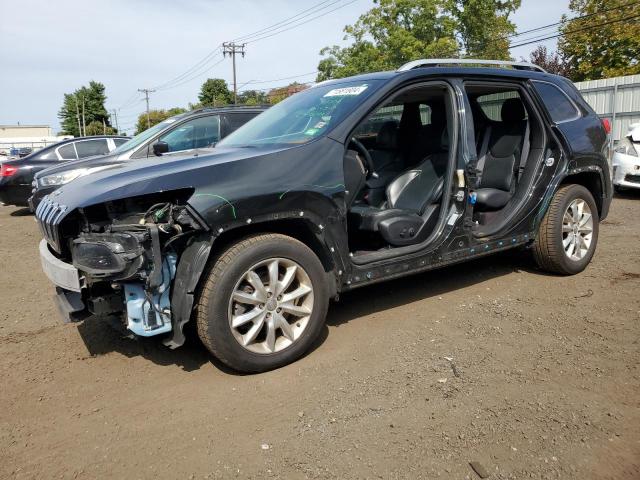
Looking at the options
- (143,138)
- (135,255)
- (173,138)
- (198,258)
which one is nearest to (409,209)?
(198,258)

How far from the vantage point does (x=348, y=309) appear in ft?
14.6

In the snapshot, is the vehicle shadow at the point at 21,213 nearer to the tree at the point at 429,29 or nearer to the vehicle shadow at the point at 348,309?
the vehicle shadow at the point at 348,309

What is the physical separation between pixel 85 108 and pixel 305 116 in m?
96.7

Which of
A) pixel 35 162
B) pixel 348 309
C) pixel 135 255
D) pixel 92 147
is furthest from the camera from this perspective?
pixel 92 147

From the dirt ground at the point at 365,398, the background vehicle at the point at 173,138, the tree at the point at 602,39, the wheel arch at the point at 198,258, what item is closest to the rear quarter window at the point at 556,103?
the dirt ground at the point at 365,398

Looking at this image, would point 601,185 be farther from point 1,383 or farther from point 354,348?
point 1,383

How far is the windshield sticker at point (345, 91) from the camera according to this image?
3.90 meters

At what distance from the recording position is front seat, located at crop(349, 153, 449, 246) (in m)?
4.19

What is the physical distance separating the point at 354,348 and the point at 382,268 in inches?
24.0

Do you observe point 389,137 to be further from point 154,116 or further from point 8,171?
point 154,116

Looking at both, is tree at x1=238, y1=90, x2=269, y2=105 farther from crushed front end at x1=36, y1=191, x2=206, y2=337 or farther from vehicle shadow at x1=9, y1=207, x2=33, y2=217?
crushed front end at x1=36, y1=191, x2=206, y2=337

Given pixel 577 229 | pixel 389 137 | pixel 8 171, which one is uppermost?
pixel 389 137

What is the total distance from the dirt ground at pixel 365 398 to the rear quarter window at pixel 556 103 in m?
1.67

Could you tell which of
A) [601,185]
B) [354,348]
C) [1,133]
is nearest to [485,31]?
[601,185]
